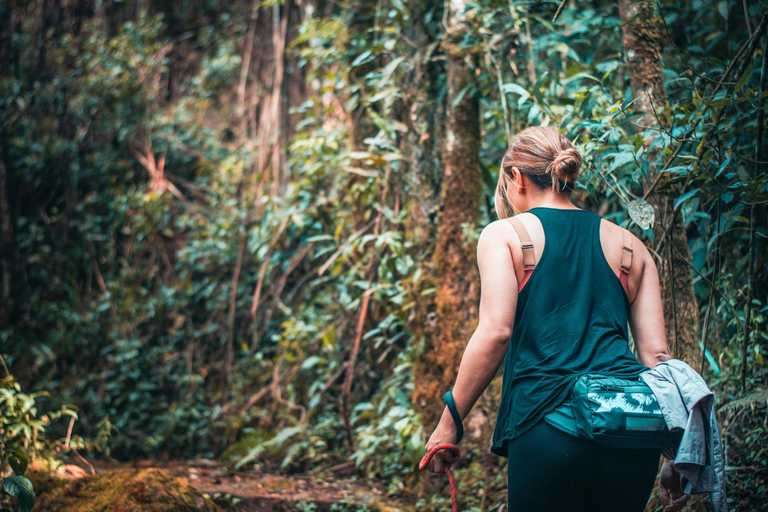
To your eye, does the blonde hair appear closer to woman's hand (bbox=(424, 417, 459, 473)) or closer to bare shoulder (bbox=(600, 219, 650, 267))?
bare shoulder (bbox=(600, 219, 650, 267))

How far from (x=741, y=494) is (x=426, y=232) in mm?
2081

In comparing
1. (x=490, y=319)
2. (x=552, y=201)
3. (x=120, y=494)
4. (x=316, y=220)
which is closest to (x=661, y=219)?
(x=552, y=201)

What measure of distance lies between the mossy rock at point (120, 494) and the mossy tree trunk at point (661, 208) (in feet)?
7.43

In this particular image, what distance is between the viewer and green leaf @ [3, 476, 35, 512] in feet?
6.79

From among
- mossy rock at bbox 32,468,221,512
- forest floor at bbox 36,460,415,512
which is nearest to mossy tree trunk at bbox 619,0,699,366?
forest floor at bbox 36,460,415,512

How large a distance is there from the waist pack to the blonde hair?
587 mm

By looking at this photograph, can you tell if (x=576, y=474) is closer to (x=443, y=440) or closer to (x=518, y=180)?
(x=443, y=440)

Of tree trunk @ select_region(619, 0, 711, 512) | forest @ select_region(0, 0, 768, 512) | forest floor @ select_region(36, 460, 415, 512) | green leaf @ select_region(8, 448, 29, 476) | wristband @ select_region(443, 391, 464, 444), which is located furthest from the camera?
forest floor @ select_region(36, 460, 415, 512)

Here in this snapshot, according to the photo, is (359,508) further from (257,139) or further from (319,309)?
(257,139)

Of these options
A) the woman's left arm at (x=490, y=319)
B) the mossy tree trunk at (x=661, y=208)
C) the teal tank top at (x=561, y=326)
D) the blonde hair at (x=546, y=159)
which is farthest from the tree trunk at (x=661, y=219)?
the woman's left arm at (x=490, y=319)

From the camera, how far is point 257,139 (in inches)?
250

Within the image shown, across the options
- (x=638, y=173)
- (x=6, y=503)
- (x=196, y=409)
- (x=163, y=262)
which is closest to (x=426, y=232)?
(x=638, y=173)

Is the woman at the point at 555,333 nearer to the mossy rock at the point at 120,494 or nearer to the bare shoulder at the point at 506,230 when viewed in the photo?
the bare shoulder at the point at 506,230

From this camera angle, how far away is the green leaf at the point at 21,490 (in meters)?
2.07
